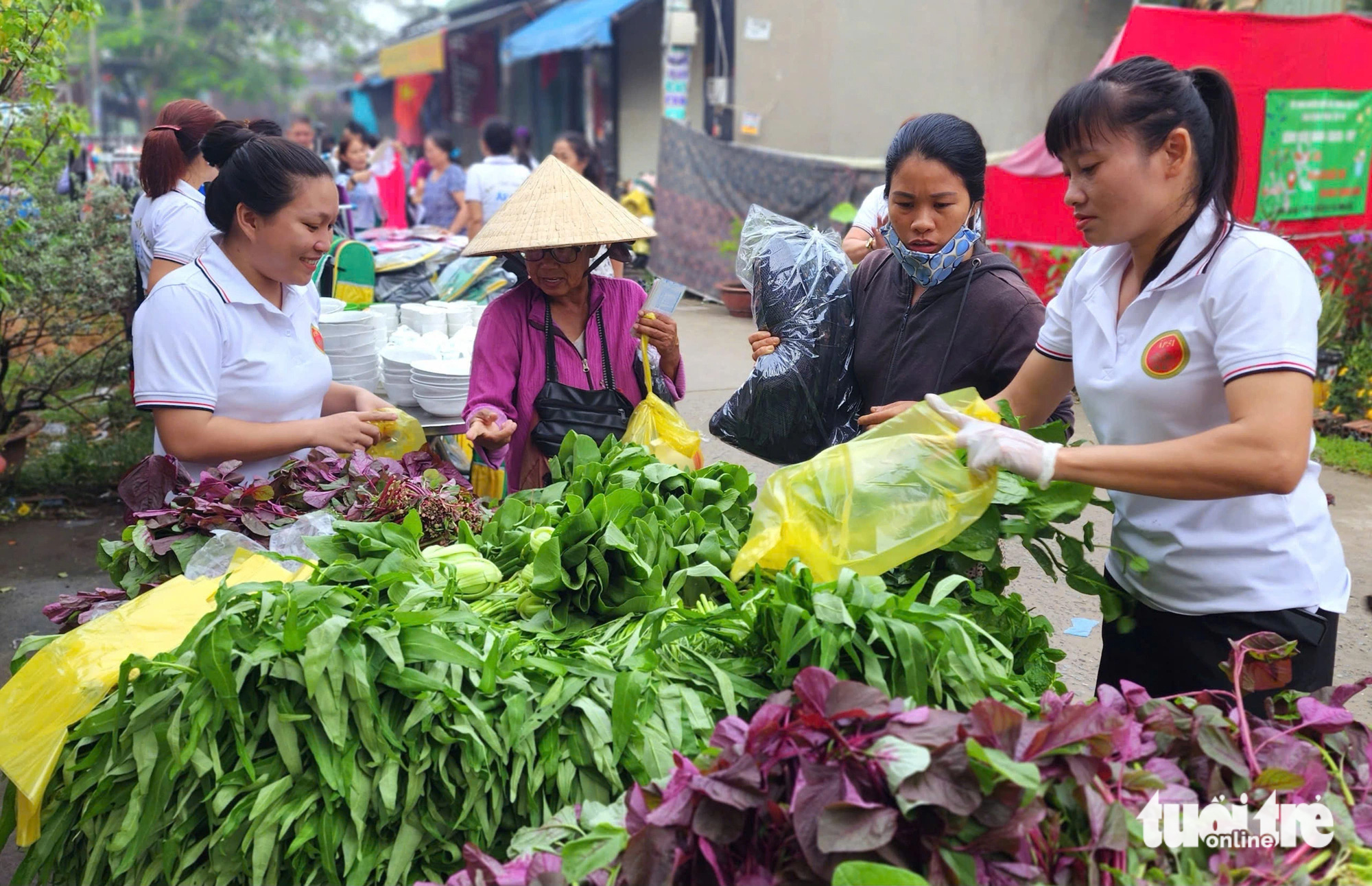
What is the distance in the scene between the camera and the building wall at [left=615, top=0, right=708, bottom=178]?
45.3 feet

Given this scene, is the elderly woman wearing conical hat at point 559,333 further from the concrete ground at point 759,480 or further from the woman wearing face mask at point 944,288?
the concrete ground at point 759,480

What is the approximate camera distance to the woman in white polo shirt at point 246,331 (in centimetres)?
244

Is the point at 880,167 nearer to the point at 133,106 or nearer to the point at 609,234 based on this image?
the point at 609,234

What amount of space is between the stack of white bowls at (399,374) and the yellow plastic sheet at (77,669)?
6.24ft

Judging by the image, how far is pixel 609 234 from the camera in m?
2.86

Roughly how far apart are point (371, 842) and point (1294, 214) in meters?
7.56

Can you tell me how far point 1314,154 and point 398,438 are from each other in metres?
6.92

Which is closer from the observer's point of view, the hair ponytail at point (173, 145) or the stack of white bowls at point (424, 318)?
the hair ponytail at point (173, 145)

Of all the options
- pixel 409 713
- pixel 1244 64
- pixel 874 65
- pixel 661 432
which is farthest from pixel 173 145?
pixel 874 65

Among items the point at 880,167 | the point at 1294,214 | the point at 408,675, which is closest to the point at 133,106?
the point at 880,167

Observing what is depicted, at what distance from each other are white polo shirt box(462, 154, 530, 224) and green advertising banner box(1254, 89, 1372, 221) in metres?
5.23

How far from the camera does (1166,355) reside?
1658 mm

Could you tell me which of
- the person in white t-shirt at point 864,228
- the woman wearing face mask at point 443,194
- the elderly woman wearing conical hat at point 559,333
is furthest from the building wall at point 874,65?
the elderly woman wearing conical hat at point 559,333

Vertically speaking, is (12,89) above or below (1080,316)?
above
